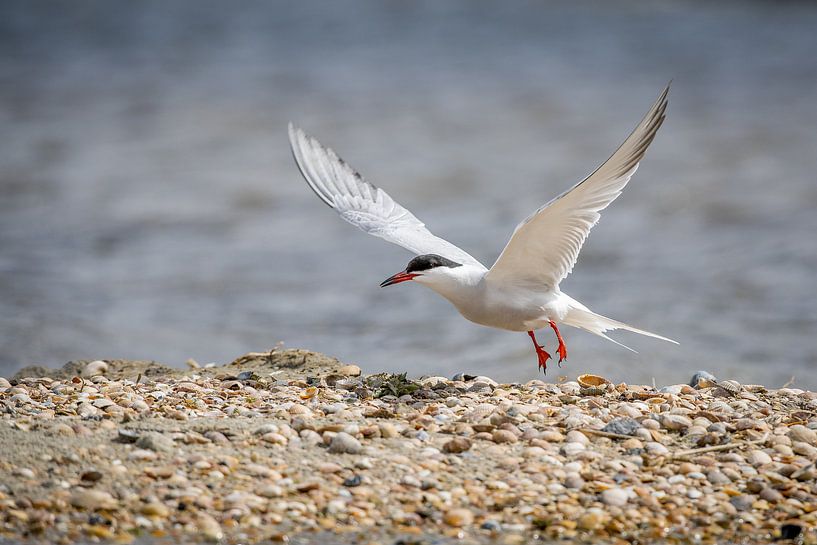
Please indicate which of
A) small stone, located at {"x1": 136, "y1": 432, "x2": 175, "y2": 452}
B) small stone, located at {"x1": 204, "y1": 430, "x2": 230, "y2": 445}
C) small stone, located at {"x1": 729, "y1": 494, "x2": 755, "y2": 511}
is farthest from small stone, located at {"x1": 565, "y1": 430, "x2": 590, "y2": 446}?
Result: small stone, located at {"x1": 136, "y1": 432, "x2": 175, "y2": 452}

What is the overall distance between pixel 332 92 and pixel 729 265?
8.89 metres

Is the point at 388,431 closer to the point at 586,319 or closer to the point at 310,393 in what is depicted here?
the point at 310,393

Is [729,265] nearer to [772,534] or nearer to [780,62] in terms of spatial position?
[772,534]

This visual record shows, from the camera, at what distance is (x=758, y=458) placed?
4250 mm

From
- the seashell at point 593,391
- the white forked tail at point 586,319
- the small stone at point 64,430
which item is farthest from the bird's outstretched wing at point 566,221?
the small stone at point 64,430

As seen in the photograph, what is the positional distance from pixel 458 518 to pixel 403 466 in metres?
0.44

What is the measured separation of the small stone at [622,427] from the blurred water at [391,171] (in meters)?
2.48

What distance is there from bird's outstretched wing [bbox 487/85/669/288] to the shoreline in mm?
711

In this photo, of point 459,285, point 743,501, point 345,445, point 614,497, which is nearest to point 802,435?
point 743,501

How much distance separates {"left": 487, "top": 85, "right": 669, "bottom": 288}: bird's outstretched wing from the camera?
16.0ft

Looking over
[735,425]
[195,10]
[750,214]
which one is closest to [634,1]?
[195,10]

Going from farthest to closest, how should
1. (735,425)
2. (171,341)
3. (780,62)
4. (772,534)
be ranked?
(780,62) → (171,341) → (735,425) → (772,534)

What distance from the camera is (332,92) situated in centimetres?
1675

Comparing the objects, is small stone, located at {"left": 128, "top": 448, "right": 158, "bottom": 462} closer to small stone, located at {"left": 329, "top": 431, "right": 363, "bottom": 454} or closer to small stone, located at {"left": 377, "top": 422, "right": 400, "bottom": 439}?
small stone, located at {"left": 329, "top": 431, "right": 363, "bottom": 454}
